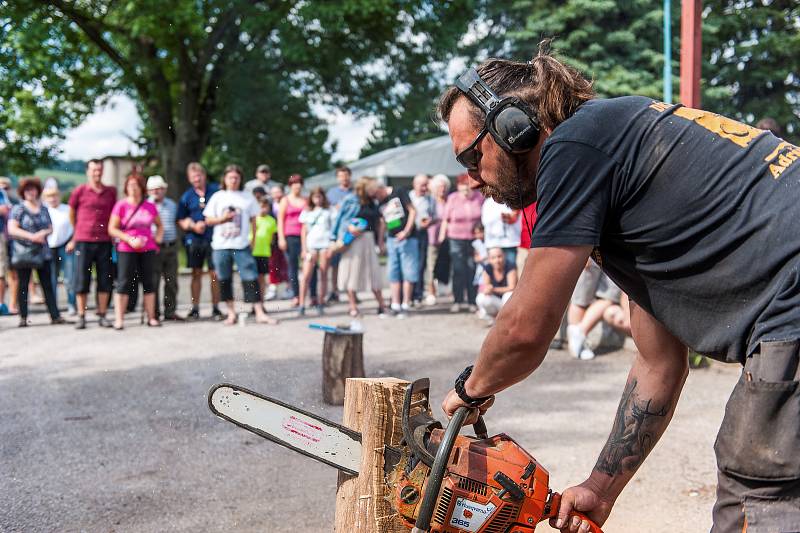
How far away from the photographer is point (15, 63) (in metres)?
19.0

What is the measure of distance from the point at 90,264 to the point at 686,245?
905 cm

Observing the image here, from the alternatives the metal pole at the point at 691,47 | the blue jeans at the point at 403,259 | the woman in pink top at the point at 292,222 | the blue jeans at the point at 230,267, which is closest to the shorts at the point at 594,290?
the metal pole at the point at 691,47

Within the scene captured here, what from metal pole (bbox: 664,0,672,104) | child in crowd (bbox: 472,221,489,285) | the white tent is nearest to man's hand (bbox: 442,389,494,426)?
metal pole (bbox: 664,0,672,104)

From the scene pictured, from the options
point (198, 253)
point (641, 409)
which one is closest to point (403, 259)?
point (198, 253)

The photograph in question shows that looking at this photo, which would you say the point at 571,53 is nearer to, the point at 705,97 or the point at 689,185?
the point at 705,97

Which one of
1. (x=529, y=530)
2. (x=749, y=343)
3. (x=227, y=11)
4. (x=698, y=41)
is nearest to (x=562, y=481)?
(x=529, y=530)

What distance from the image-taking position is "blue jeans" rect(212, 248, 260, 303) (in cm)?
974

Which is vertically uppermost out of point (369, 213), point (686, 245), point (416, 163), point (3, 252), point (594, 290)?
point (416, 163)

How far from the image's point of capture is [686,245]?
1.81 metres

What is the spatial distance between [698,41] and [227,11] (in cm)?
1526

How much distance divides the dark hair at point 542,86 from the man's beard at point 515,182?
0.11m

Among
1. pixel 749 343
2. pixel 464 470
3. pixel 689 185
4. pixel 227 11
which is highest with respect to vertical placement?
pixel 227 11

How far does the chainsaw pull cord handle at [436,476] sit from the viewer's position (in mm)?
1934

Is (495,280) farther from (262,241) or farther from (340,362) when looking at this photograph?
(340,362)
